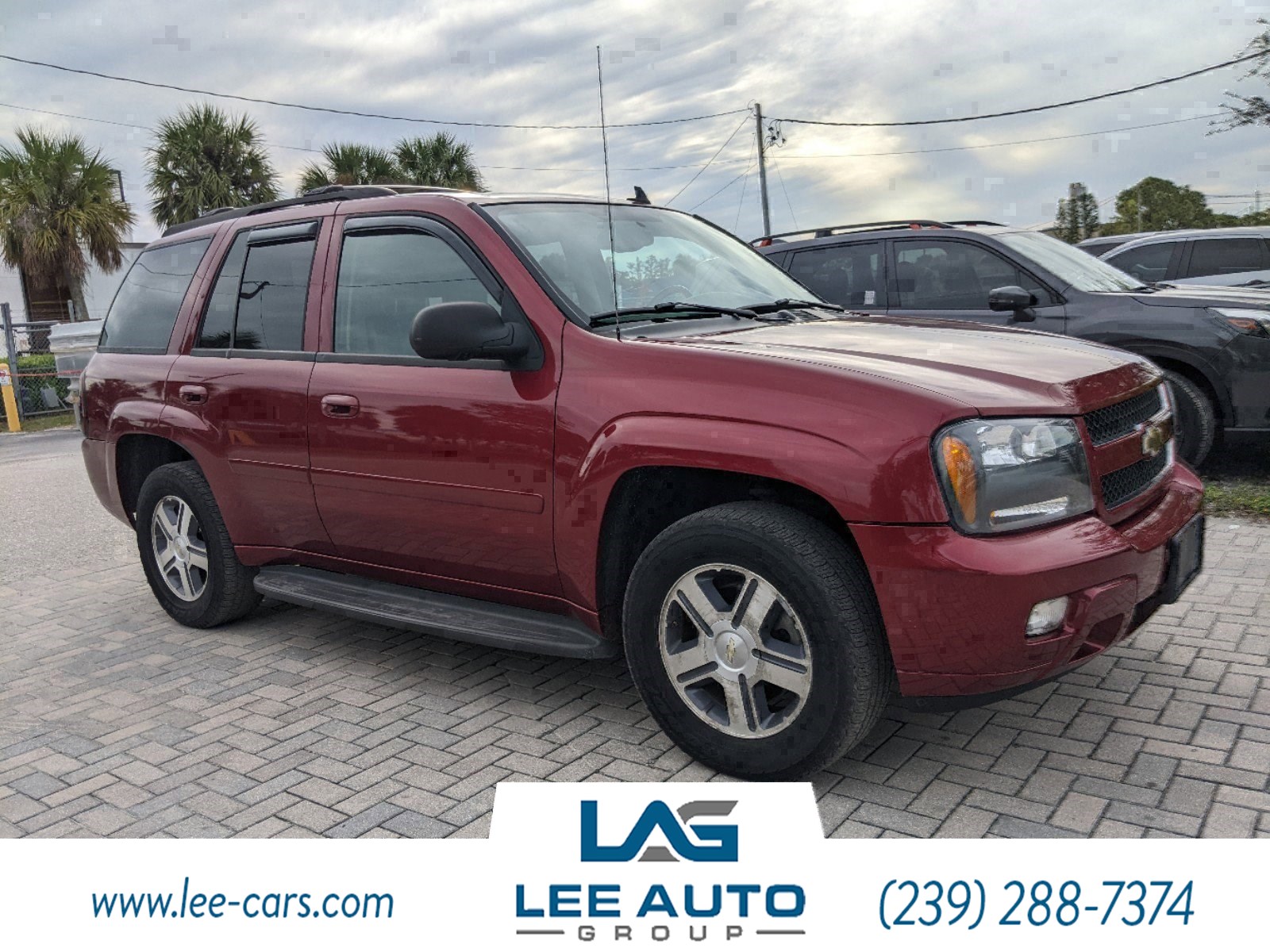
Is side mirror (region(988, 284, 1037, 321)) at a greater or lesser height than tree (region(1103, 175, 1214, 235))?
lesser

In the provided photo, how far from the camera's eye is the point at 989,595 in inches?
110

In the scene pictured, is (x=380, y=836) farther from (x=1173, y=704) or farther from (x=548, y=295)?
(x=1173, y=704)

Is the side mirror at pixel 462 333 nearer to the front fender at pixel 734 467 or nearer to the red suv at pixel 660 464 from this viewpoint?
the red suv at pixel 660 464

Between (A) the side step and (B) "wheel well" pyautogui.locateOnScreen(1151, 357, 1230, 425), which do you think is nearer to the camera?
(A) the side step

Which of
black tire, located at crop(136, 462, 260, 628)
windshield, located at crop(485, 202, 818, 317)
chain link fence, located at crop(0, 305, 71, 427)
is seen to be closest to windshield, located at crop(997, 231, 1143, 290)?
windshield, located at crop(485, 202, 818, 317)

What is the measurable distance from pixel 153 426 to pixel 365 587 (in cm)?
152

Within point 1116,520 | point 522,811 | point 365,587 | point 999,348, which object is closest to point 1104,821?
point 1116,520

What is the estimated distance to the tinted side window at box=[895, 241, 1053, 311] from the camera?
7340 millimetres

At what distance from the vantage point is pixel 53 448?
14.9m

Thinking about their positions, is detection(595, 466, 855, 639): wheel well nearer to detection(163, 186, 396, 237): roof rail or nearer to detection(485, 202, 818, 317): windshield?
detection(485, 202, 818, 317): windshield

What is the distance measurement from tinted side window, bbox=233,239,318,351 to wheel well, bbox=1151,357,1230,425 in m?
5.49

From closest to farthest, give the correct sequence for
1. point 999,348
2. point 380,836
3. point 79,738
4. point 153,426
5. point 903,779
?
point 380,836, point 903,779, point 999,348, point 79,738, point 153,426

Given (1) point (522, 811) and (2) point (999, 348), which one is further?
(2) point (999, 348)

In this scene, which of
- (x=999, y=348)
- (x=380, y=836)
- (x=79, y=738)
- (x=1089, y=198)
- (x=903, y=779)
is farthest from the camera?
(x=1089, y=198)
